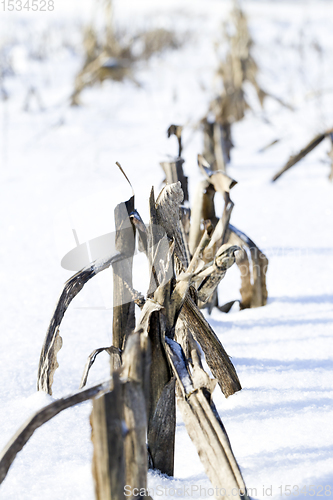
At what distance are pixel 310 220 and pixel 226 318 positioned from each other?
0.68 m

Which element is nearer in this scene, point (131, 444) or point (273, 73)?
point (131, 444)

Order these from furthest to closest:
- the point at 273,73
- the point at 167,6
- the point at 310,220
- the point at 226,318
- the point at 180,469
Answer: the point at 167,6 → the point at 273,73 → the point at 310,220 → the point at 226,318 → the point at 180,469

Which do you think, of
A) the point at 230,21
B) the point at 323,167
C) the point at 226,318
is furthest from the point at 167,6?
the point at 226,318

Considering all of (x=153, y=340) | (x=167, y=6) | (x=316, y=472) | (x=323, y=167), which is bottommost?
(x=316, y=472)

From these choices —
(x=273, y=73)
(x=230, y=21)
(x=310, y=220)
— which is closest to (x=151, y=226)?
(x=310, y=220)

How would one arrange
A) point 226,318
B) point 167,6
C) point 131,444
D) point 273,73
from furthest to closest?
point 167,6, point 273,73, point 226,318, point 131,444

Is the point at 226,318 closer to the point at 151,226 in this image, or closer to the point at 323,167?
the point at 151,226

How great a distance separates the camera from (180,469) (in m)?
0.45

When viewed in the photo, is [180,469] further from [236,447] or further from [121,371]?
[121,371]

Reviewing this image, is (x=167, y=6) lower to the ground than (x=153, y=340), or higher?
higher

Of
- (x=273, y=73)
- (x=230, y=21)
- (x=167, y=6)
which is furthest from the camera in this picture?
(x=167, y=6)

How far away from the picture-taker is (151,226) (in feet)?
1.59

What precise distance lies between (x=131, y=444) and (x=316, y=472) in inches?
8.0

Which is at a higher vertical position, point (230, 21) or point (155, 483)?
Answer: point (230, 21)
